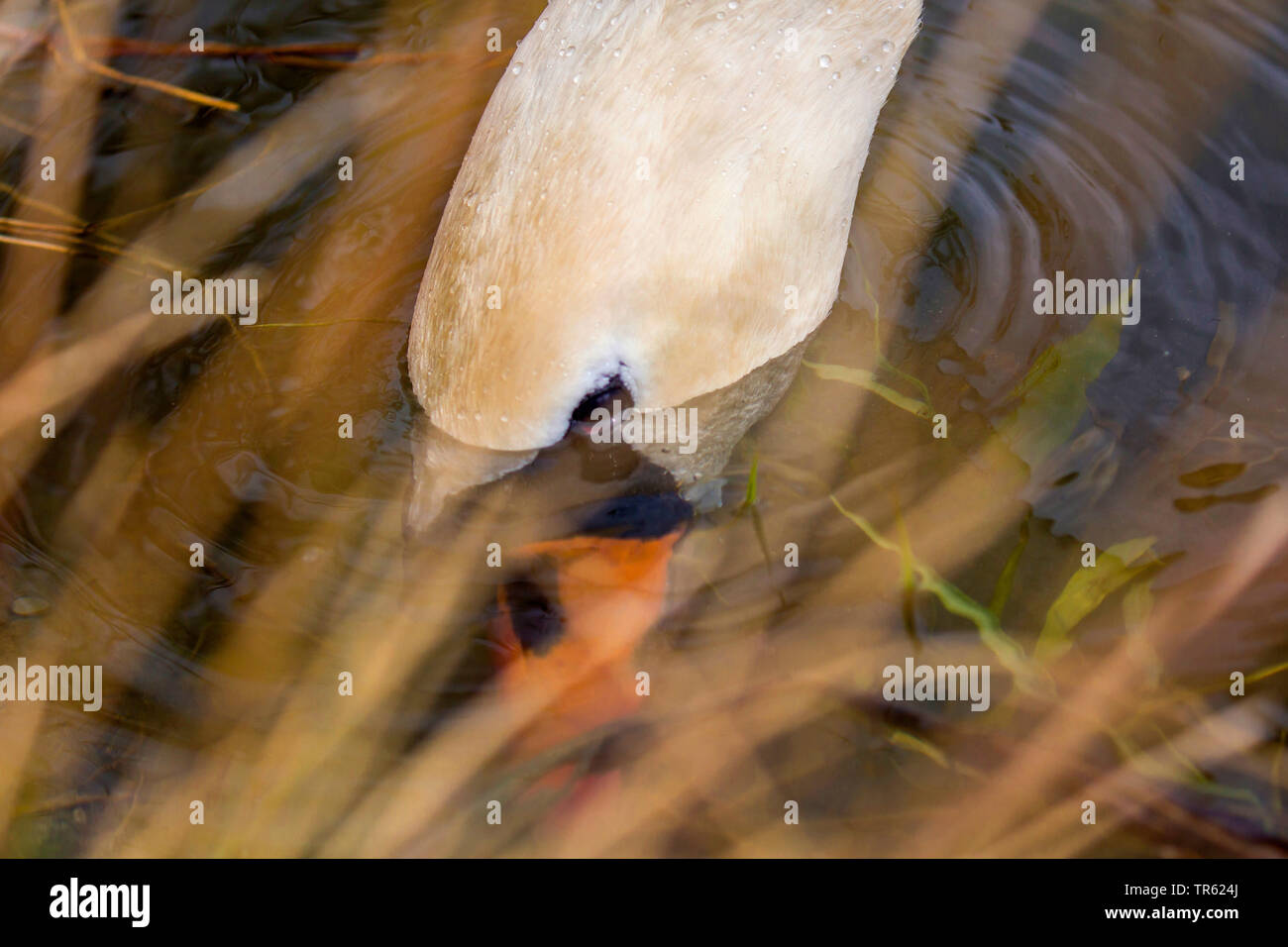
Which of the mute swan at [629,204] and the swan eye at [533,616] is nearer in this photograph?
the mute swan at [629,204]

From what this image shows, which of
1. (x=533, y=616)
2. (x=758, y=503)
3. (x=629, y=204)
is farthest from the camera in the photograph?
(x=758, y=503)

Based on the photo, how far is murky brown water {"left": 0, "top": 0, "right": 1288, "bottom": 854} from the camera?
2355mm

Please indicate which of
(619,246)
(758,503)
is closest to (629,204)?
(619,246)

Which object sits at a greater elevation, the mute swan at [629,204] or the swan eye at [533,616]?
the mute swan at [629,204]

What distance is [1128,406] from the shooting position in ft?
9.30

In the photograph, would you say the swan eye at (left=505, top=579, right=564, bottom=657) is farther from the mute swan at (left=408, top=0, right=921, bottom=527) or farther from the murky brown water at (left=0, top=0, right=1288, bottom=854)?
the mute swan at (left=408, top=0, right=921, bottom=527)

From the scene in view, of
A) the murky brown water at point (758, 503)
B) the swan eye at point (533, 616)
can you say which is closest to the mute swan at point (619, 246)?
the swan eye at point (533, 616)

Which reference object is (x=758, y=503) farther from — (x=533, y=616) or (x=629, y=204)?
(x=629, y=204)

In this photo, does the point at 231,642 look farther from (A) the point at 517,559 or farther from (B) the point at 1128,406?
(B) the point at 1128,406

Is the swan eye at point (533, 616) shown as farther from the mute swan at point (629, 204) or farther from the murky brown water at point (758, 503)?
the mute swan at point (629, 204)

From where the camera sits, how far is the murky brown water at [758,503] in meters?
2.36

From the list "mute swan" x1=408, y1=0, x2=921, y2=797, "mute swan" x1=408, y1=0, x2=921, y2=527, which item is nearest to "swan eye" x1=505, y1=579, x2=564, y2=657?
"mute swan" x1=408, y1=0, x2=921, y2=797

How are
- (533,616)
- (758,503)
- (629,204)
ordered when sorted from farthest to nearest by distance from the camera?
(758,503) → (533,616) → (629,204)

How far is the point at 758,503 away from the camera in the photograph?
2.70 metres
